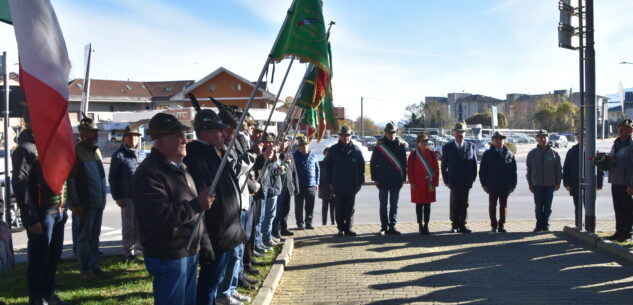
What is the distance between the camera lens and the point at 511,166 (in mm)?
10430

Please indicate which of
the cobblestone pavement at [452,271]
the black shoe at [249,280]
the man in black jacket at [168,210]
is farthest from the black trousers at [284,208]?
the man in black jacket at [168,210]

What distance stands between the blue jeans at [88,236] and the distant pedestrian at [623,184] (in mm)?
7953

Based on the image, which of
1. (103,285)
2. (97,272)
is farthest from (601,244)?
(97,272)

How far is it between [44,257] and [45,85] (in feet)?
8.63

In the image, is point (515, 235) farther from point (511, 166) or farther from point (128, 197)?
point (128, 197)

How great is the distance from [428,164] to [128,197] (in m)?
5.41

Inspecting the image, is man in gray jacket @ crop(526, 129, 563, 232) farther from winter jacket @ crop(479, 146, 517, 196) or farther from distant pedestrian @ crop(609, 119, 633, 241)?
distant pedestrian @ crop(609, 119, 633, 241)

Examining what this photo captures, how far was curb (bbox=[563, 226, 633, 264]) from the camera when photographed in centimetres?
767

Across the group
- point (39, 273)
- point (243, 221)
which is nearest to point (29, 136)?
point (39, 273)

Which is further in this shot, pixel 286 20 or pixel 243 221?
pixel 243 221

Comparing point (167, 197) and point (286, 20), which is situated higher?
point (286, 20)

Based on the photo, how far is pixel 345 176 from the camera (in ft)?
33.4

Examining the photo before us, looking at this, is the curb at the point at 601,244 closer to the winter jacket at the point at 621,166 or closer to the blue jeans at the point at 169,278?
the winter jacket at the point at 621,166

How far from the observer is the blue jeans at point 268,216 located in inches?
337
